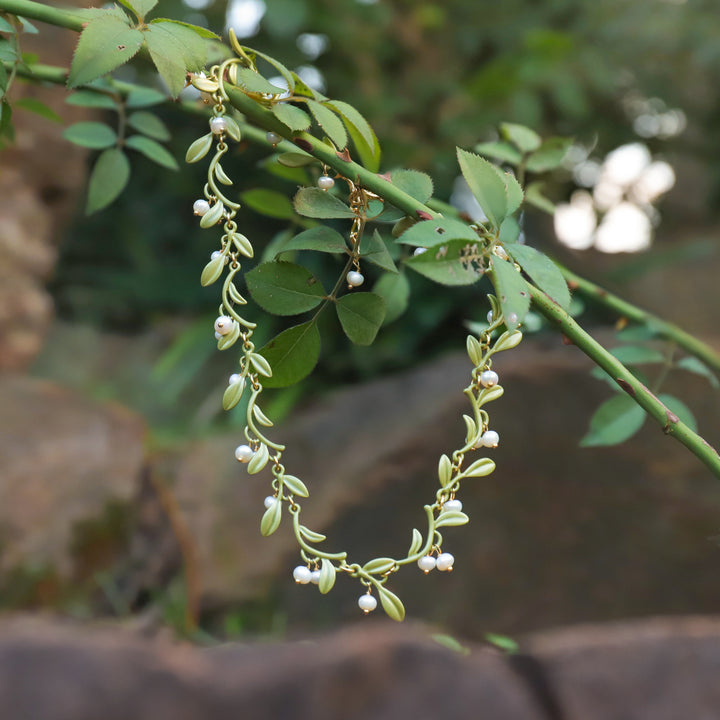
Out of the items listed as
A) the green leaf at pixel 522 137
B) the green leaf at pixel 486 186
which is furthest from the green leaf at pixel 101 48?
the green leaf at pixel 522 137

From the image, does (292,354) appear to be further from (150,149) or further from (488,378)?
(150,149)

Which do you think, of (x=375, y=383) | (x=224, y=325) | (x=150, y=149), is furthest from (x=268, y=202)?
(x=375, y=383)

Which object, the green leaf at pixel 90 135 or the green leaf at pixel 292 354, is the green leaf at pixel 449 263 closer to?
the green leaf at pixel 292 354

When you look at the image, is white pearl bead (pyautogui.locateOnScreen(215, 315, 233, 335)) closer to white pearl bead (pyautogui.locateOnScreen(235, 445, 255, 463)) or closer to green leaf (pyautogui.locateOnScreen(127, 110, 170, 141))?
white pearl bead (pyautogui.locateOnScreen(235, 445, 255, 463))

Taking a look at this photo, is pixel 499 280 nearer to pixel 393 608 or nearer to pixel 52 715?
pixel 393 608

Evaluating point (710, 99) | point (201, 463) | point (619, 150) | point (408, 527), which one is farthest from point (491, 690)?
point (710, 99)
